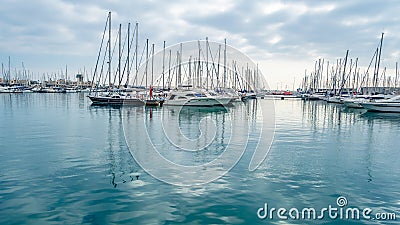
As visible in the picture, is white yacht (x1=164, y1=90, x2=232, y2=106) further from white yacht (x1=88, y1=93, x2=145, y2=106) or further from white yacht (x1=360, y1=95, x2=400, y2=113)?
white yacht (x1=360, y1=95, x2=400, y2=113)

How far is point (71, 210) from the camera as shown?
8516 millimetres

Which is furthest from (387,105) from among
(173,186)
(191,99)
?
(173,186)

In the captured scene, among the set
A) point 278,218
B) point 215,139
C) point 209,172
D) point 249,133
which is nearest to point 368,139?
point 249,133

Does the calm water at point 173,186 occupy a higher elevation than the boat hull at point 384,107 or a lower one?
lower

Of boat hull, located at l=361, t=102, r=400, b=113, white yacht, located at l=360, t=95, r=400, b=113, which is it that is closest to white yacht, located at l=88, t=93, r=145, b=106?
boat hull, located at l=361, t=102, r=400, b=113

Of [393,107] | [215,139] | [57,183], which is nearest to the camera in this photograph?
[57,183]

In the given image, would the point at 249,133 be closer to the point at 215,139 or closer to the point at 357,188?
the point at 215,139

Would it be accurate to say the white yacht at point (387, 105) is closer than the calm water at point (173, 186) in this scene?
No

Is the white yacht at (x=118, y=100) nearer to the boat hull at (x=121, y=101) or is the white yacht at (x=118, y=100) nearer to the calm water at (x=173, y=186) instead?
the boat hull at (x=121, y=101)

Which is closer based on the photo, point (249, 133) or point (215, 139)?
point (215, 139)

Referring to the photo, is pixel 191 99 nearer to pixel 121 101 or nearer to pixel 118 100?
pixel 121 101

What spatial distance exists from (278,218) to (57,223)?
5.93m

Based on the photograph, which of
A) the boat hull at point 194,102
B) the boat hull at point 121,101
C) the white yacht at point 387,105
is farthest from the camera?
the boat hull at point 121,101

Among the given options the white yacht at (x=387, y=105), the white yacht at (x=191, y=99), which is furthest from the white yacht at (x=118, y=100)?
the white yacht at (x=387, y=105)
